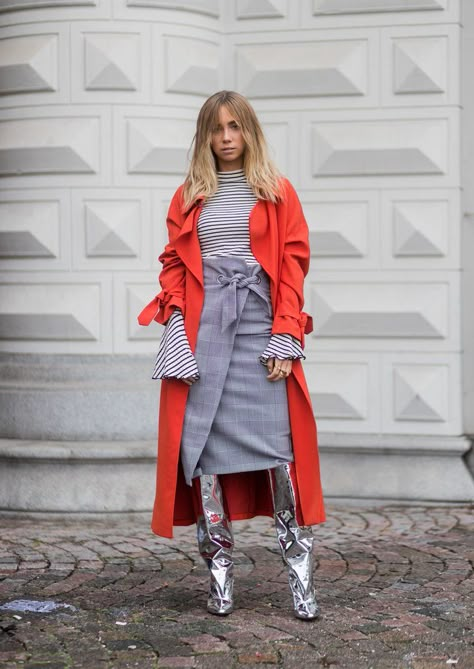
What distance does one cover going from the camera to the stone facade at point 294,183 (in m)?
7.08

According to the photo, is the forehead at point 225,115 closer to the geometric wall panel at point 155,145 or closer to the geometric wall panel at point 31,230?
the geometric wall panel at point 155,145

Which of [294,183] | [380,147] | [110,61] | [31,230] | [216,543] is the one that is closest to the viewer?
[216,543]

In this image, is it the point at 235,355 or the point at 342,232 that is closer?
the point at 235,355

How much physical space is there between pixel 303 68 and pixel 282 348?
3100 mm

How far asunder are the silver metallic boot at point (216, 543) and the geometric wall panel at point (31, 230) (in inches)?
107

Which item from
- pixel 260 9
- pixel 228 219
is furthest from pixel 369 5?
pixel 228 219

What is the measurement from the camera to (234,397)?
482cm

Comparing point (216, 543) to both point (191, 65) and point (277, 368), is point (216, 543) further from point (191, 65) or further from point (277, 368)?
point (191, 65)

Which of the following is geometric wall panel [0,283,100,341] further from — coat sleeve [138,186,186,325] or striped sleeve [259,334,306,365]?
striped sleeve [259,334,306,365]

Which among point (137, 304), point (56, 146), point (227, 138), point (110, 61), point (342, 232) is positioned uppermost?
point (110, 61)

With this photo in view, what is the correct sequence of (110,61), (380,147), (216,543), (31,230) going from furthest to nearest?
1. (380,147)
2. (31,230)
3. (110,61)
4. (216,543)

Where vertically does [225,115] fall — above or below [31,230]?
above

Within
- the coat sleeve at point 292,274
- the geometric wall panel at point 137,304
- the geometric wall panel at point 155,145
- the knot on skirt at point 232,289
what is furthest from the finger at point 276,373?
the geometric wall panel at point 155,145

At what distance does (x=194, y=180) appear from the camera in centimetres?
493
